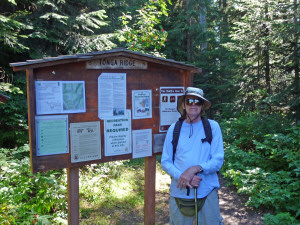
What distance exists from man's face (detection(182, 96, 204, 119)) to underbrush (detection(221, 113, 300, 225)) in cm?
199

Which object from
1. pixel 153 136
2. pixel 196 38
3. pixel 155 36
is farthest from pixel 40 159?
pixel 196 38

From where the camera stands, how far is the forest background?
451 cm

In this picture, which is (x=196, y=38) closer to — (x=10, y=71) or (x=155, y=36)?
(x=155, y=36)

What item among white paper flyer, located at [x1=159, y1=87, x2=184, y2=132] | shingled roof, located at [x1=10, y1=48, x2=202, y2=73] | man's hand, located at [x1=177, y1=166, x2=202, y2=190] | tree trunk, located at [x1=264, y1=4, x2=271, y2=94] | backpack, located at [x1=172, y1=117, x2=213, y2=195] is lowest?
man's hand, located at [x1=177, y1=166, x2=202, y2=190]

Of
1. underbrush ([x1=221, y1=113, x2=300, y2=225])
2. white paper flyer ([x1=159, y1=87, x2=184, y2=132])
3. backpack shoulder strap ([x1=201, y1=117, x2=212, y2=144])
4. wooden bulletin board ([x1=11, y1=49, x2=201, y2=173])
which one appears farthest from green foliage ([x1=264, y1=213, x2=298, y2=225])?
white paper flyer ([x1=159, y1=87, x2=184, y2=132])

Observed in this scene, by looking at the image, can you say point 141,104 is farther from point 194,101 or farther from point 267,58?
point 267,58

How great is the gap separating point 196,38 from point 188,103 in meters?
11.5

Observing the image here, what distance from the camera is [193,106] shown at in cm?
302

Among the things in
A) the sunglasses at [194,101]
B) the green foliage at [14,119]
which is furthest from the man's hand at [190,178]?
the green foliage at [14,119]

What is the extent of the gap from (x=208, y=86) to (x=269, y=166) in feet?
24.4

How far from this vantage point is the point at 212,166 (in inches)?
108

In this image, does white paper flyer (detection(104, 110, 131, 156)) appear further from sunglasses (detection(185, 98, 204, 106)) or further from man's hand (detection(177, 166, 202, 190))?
man's hand (detection(177, 166, 202, 190))

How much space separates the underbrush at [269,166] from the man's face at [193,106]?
1.99m

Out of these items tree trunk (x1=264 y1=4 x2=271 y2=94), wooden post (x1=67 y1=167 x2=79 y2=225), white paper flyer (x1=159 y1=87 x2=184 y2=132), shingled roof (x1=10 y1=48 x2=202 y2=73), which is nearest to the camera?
shingled roof (x1=10 y1=48 x2=202 y2=73)
